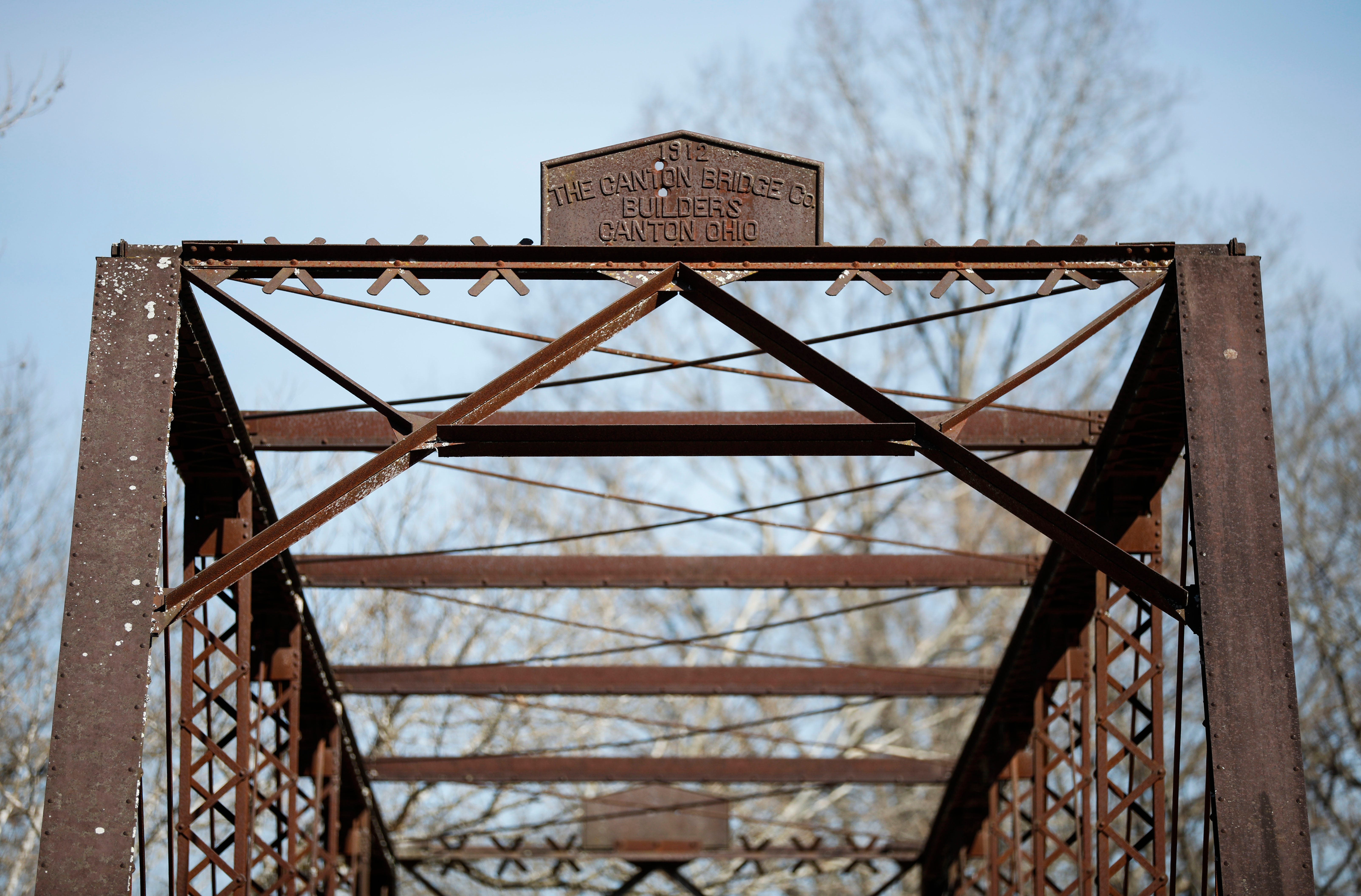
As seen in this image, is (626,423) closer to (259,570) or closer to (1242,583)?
(259,570)

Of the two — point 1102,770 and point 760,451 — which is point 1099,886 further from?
point 760,451

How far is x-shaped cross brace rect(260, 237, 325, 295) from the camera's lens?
8.81 meters

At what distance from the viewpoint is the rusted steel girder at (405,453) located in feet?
27.5

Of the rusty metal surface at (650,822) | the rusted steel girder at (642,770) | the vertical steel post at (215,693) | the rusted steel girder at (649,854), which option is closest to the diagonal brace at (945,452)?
the vertical steel post at (215,693)

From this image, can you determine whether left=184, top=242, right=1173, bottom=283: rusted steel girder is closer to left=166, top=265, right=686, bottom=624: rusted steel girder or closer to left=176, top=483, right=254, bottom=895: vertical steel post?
left=166, top=265, right=686, bottom=624: rusted steel girder

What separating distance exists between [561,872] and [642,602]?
613cm

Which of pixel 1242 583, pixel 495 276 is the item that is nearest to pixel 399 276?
pixel 495 276

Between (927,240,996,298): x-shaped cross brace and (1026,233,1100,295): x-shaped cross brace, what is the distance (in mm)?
318

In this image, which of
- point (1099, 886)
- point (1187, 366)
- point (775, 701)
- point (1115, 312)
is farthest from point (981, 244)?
point (775, 701)

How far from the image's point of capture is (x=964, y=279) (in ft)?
29.3

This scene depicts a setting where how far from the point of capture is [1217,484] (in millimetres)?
8164

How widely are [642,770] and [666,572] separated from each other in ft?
12.6

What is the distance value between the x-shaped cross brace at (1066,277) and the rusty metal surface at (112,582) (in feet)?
17.6

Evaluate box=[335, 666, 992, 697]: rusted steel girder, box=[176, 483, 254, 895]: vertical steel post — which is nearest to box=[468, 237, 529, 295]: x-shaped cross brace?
box=[176, 483, 254, 895]: vertical steel post
